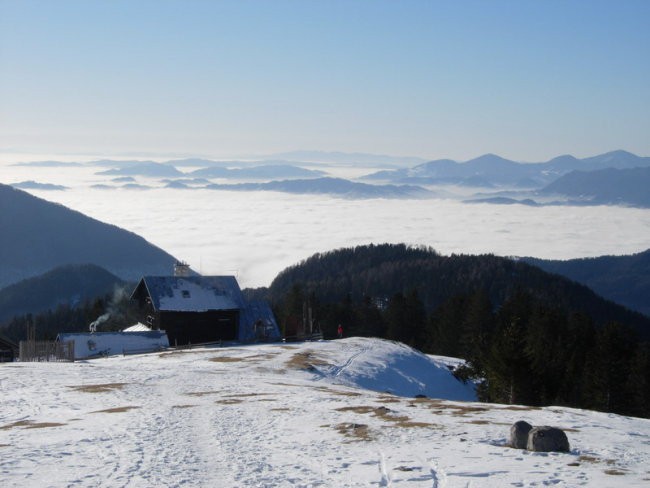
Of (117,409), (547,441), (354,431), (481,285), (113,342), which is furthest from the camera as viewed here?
(481,285)

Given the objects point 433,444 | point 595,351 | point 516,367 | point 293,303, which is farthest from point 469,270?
point 433,444

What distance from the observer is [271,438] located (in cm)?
2214

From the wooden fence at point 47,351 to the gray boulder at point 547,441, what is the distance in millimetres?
42048

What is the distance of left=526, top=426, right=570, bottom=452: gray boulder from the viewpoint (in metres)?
19.6

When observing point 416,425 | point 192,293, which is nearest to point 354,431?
point 416,425

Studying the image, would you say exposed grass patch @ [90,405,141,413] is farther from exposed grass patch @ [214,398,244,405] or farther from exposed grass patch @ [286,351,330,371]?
exposed grass patch @ [286,351,330,371]

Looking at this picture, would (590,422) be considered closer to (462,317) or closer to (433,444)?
(433,444)

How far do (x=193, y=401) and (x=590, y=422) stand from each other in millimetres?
14591

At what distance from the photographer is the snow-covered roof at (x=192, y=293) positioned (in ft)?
218

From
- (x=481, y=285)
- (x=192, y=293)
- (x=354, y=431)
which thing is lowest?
(x=354, y=431)

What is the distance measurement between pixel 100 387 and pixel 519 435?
2088 centimetres

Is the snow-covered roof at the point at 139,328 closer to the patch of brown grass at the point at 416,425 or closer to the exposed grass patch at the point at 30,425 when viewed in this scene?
the exposed grass patch at the point at 30,425

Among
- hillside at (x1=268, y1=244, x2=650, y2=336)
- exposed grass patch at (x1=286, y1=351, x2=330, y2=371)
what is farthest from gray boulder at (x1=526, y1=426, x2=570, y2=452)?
hillside at (x1=268, y1=244, x2=650, y2=336)

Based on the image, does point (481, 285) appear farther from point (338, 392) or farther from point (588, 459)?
point (588, 459)
